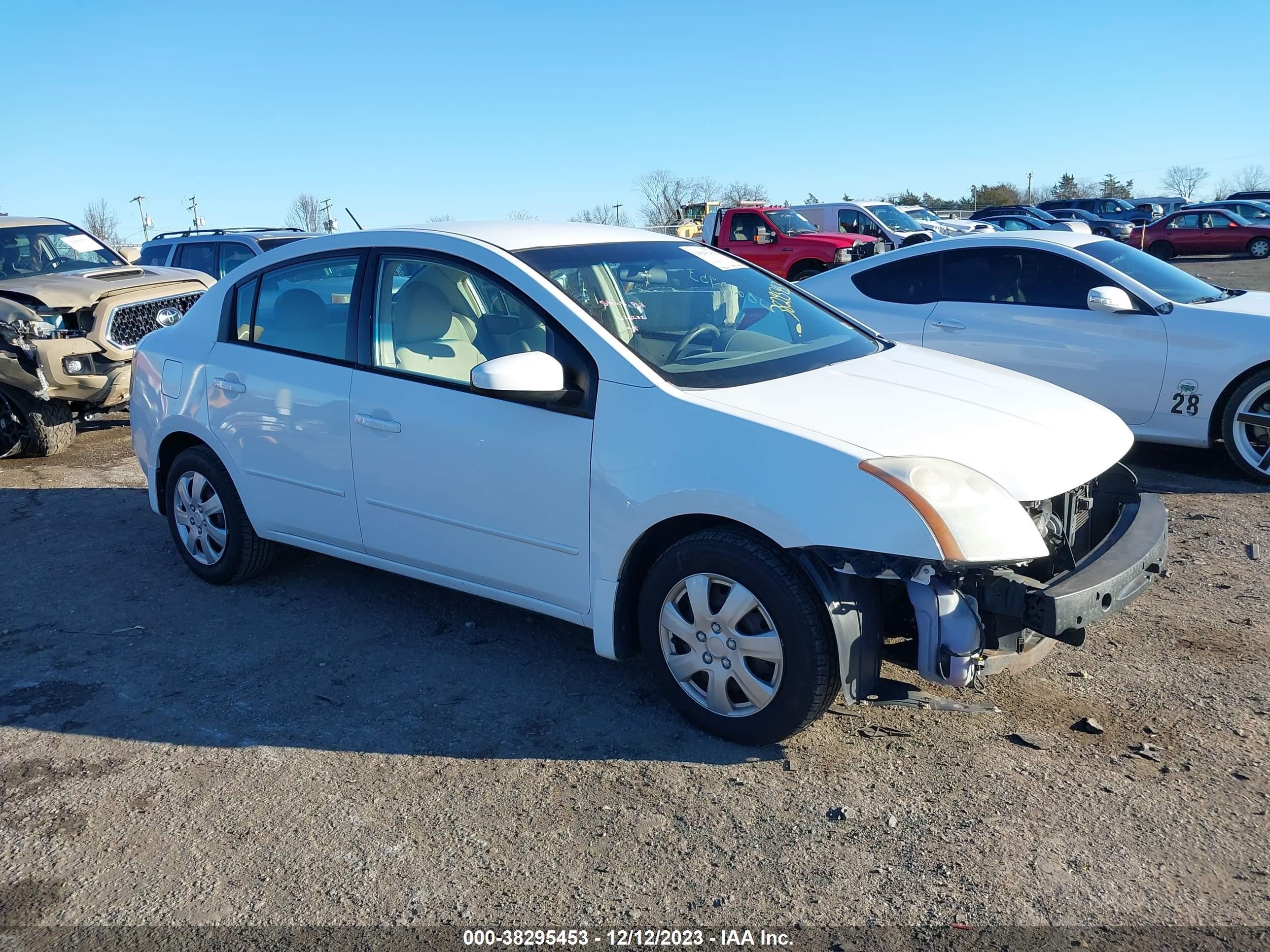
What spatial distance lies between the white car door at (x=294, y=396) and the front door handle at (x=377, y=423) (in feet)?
0.26

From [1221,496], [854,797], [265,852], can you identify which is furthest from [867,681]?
[1221,496]

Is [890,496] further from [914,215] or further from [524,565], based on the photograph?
[914,215]

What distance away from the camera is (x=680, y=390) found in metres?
3.69

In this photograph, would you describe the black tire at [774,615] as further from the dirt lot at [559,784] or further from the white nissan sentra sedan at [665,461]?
the dirt lot at [559,784]

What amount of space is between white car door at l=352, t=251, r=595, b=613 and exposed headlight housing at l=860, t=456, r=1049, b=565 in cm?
114

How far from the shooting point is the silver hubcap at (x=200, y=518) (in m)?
5.27

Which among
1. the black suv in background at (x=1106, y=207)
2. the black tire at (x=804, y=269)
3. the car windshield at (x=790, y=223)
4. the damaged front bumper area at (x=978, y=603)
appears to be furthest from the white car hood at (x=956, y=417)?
the black suv in background at (x=1106, y=207)

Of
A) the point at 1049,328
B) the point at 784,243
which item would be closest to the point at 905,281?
the point at 1049,328

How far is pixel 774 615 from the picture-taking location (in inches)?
133

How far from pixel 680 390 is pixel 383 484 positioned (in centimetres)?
145

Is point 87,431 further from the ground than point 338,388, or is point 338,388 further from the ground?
point 338,388

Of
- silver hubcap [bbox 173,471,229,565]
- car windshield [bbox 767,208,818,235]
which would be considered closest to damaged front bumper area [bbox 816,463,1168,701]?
silver hubcap [bbox 173,471,229,565]

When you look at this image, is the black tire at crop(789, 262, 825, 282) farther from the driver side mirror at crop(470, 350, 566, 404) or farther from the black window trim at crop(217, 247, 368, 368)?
the driver side mirror at crop(470, 350, 566, 404)

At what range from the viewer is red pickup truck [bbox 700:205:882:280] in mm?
20031
